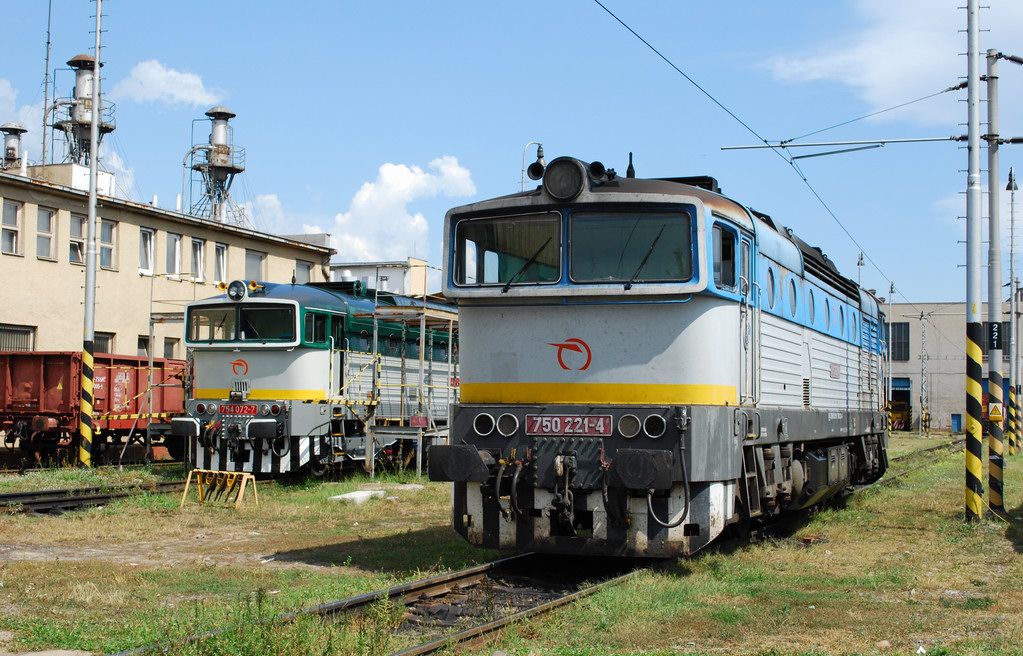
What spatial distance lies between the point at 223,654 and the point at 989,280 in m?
18.6

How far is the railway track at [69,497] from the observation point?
15281 millimetres

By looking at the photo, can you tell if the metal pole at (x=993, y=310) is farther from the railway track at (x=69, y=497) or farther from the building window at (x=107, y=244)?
the building window at (x=107, y=244)

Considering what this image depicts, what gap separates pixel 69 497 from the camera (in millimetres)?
16484

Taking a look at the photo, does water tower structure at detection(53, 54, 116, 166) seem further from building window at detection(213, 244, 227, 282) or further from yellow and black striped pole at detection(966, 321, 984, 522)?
yellow and black striped pole at detection(966, 321, 984, 522)

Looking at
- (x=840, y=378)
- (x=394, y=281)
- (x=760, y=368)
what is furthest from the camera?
(x=394, y=281)

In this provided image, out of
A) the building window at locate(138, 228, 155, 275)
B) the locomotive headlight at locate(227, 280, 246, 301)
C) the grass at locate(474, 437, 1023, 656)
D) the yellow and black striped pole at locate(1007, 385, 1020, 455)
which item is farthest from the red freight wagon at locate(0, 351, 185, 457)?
the yellow and black striped pole at locate(1007, 385, 1020, 455)

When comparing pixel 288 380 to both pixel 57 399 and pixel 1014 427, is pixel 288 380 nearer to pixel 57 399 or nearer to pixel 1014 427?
pixel 57 399

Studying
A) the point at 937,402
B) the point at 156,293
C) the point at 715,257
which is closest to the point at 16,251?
the point at 156,293

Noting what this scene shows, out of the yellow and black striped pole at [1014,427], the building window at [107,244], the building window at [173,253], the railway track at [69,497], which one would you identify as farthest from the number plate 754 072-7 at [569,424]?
the yellow and black striped pole at [1014,427]

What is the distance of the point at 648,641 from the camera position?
7.52m

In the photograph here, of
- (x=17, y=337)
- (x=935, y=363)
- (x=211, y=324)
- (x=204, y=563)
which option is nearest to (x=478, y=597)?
(x=204, y=563)

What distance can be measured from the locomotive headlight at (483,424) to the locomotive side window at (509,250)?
47.9 inches

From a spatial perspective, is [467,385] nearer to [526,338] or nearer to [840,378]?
[526,338]

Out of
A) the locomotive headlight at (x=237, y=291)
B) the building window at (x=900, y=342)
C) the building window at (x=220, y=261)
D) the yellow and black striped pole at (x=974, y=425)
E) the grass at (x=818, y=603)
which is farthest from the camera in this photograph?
the building window at (x=900, y=342)
